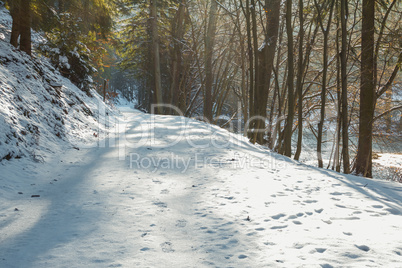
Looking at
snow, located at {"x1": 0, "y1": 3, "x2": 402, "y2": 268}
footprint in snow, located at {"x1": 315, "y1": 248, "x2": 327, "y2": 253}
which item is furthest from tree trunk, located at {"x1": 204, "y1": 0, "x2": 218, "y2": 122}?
footprint in snow, located at {"x1": 315, "y1": 248, "x2": 327, "y2": 253}

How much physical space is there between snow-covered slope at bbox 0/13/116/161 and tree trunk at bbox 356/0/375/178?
8134mm

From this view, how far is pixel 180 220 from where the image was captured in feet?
9.92

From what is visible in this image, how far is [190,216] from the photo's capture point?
313cm

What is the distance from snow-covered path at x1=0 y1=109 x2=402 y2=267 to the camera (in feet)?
7.36

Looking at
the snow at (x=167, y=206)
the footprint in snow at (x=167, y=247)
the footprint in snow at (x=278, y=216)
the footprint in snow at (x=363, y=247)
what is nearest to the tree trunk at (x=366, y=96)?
the snow at (x=167, y=206)

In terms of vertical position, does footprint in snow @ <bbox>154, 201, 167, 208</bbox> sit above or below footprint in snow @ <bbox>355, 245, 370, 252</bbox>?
above

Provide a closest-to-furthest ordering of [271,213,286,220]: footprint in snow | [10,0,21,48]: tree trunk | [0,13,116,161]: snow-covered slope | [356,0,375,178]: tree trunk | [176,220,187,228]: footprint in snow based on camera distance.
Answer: [176,220,187,228]: footprint in snow < [271,213,286,220]: footprint in snow < [0,13,116,161]: snow-covered slope < [10,0,21,48]: tree trunk < [356,0,375,178]: tree trunk

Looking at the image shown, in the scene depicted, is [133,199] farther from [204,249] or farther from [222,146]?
[222,146]

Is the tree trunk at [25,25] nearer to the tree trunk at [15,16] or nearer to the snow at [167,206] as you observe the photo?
the tree trunk at [15,16]

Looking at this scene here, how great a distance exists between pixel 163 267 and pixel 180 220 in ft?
2.97

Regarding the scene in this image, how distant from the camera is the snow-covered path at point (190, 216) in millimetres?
2242

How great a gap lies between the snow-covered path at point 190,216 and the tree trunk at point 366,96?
10.7 feet

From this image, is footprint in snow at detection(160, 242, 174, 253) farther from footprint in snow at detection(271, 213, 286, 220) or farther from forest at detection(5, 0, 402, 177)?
forest at detection(5, 0, 402, 177)

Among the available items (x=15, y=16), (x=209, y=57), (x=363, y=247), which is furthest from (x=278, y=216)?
(x=209, y=57)
